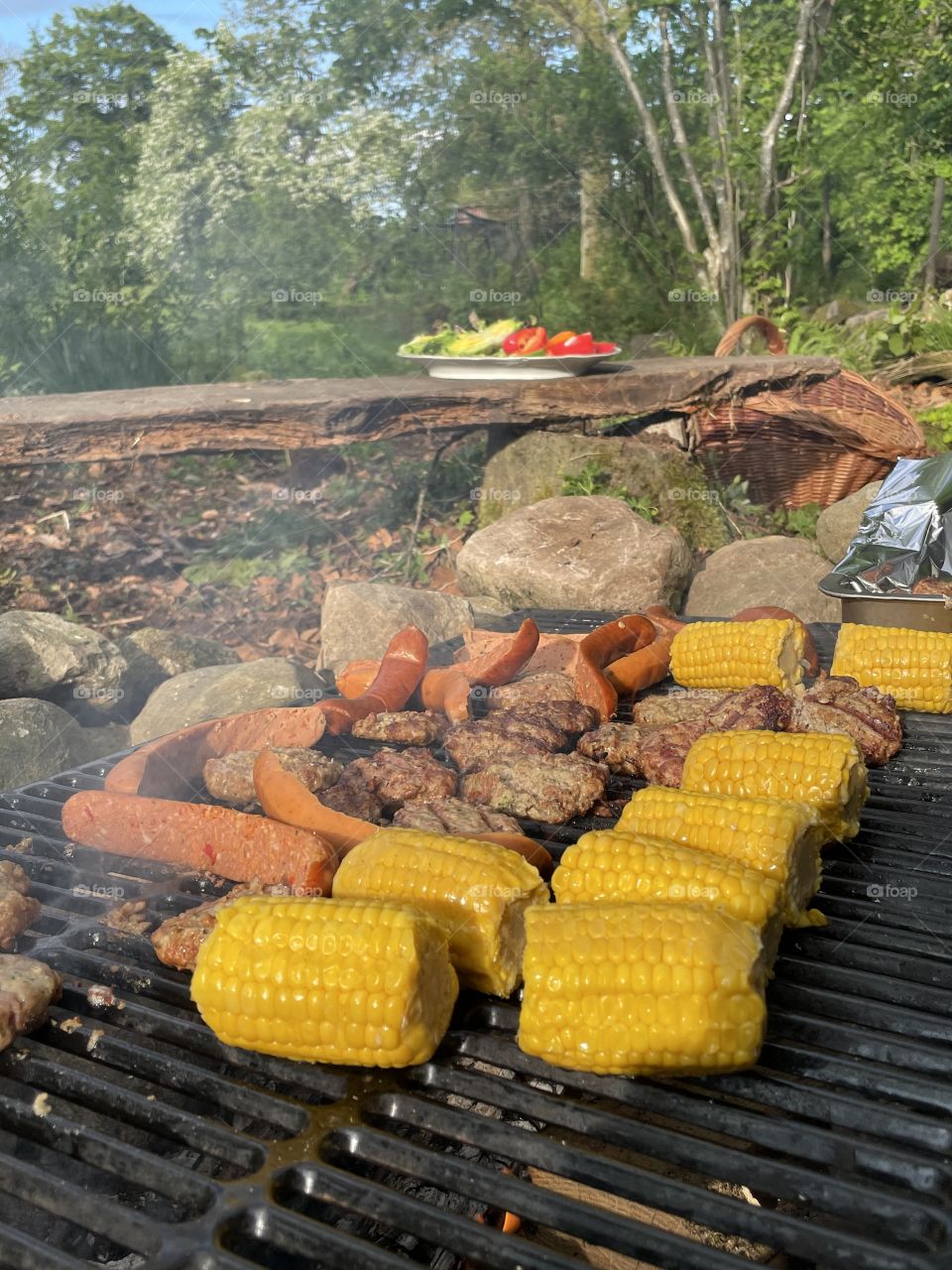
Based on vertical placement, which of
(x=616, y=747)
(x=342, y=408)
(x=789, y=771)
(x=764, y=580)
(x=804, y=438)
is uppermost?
(x=342, y=408)

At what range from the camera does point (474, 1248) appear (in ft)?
6.06

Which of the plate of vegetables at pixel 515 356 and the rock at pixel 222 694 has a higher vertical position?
the plate of vegetables at pixel 515 356

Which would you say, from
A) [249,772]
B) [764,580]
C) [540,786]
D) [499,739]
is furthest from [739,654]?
[764,580]

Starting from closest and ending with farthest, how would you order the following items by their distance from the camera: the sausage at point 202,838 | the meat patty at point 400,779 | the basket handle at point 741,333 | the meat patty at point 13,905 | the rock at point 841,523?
the meat patty at point 13,905
the sausage at point 202,838
the meat patty at point 400,779
the rock at point 841,523
the basket handle at point 741,333

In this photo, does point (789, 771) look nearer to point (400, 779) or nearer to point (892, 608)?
point (400, 779)

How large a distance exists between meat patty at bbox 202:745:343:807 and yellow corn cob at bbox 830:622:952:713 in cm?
222

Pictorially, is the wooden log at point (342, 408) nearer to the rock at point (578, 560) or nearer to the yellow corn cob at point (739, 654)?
the rock at point (578, 560)

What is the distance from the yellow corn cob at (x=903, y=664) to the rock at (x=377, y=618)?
3230mm

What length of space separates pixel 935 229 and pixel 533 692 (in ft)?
41.9

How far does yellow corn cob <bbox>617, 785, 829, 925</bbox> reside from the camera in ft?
9.15

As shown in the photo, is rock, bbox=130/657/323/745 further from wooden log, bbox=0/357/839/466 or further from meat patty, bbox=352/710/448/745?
wooden log, bbox=0/357/839/466

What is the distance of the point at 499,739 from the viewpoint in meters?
3.87

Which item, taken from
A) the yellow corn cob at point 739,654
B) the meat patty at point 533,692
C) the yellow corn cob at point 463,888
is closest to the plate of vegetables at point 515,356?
the yellow corn cob at point 739,654

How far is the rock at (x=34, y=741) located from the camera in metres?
5.91
